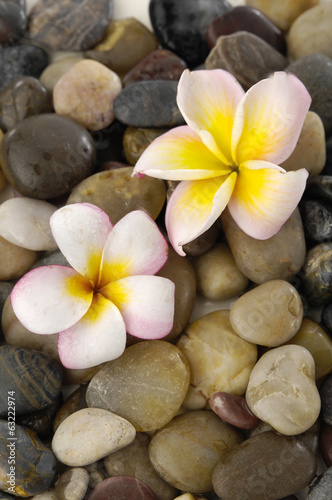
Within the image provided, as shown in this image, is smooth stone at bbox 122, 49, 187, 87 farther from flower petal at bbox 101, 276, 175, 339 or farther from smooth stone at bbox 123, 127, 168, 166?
flower petal at bbox 101, 276, 175, 339

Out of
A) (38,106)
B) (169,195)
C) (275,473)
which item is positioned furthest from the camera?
(38,106)

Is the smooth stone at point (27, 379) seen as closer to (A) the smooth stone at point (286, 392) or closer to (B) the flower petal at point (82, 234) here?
(B) the flower petal at point (82, 234)

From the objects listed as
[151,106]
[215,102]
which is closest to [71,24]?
[151,106]

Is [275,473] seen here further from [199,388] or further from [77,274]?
[77,274]

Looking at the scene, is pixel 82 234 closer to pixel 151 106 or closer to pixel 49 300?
pixel 49 300

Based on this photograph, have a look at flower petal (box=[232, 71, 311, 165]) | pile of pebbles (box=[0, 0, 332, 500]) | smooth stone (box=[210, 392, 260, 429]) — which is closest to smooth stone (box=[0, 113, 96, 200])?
pile of pebbles (box=[0, 0, 332, 500])

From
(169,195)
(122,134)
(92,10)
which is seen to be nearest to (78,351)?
(169,195)
